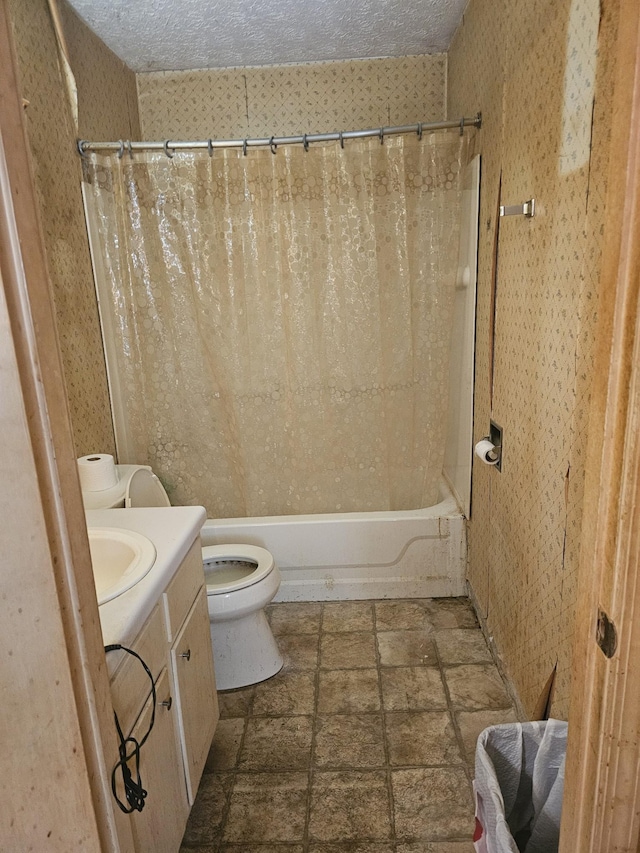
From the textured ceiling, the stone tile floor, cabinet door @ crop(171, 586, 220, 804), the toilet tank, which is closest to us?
cabinet door @ crop(171, 586, 220, 804)

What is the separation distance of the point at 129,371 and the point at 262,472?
758mm

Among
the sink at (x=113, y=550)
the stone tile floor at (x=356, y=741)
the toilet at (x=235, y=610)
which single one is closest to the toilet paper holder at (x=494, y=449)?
the stone tile floor at (x=356, y=741)

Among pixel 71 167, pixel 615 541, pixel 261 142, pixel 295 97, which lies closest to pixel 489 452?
pixel 615 541

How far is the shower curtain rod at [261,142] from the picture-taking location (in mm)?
2207

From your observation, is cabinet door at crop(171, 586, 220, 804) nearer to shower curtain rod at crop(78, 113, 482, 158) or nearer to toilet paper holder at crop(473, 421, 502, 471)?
toilet paper holder at crop(473, 421, 502, 471)

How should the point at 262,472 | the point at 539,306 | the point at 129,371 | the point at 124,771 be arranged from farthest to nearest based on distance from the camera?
the point at 262,472, the point at 129,371, the point at 539,306, the point at 124,771

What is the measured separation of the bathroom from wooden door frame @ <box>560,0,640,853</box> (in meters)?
0.54

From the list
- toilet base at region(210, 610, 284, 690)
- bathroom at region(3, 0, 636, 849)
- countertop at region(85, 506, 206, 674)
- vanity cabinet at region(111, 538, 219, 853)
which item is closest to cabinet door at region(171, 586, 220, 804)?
vanity cabinet at region(111, 538, 219, 853)

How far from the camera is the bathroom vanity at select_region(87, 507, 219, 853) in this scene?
1069 millimetres

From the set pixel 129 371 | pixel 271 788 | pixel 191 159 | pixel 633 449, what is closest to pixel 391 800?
pixel 271 788

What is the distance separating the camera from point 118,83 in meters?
2.57

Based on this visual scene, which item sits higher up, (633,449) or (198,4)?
(198,4)

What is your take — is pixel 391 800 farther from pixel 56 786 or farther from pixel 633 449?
pixel 633 449

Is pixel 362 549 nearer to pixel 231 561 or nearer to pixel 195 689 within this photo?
pixel 231 561
